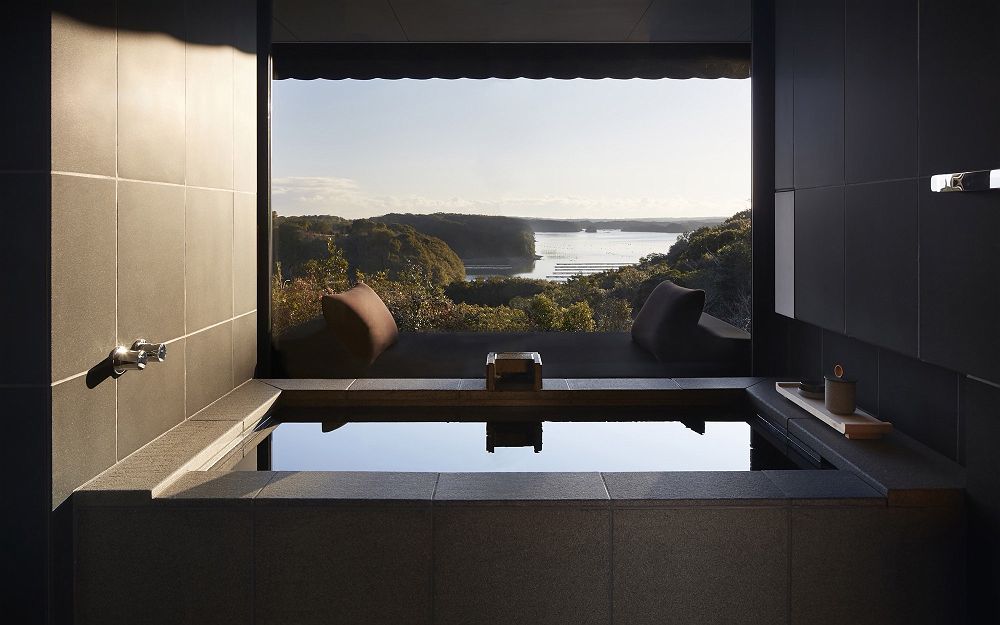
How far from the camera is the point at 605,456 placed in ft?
8.55

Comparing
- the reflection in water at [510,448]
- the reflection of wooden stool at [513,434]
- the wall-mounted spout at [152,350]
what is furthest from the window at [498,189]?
the wall-mounted spout at [152,350]

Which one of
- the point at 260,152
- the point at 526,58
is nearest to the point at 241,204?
the point at 260,152

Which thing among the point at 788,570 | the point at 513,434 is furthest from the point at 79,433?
the point at 788,570

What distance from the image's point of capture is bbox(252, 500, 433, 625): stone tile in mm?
2082

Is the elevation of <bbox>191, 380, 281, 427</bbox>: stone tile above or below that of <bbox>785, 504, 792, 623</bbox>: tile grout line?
above

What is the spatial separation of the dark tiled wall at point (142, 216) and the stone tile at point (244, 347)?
0.01 metres

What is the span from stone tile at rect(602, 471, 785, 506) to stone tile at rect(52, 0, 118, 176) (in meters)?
1.70

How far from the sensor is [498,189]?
13.3ft

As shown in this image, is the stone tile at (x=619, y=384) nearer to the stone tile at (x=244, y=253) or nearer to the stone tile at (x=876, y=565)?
the stone tile at (x=876, y=565)

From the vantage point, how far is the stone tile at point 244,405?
2979 mm

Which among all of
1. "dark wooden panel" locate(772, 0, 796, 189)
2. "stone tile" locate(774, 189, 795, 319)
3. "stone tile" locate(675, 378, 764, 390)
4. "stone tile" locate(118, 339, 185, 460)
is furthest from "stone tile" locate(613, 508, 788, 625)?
"dark wooden panel" locate(772, 0, 796, 189)

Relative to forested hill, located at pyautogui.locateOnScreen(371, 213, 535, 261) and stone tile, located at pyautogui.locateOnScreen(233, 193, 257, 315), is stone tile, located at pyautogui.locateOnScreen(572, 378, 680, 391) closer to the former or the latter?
forested hill, located at pyautogui.locateOnScreen(371, 213, 535, 261)

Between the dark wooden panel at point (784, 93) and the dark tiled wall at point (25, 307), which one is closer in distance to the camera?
the dark tiled wall at point (25, 307)

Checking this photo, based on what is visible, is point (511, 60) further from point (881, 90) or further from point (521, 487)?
point (521, 487)
